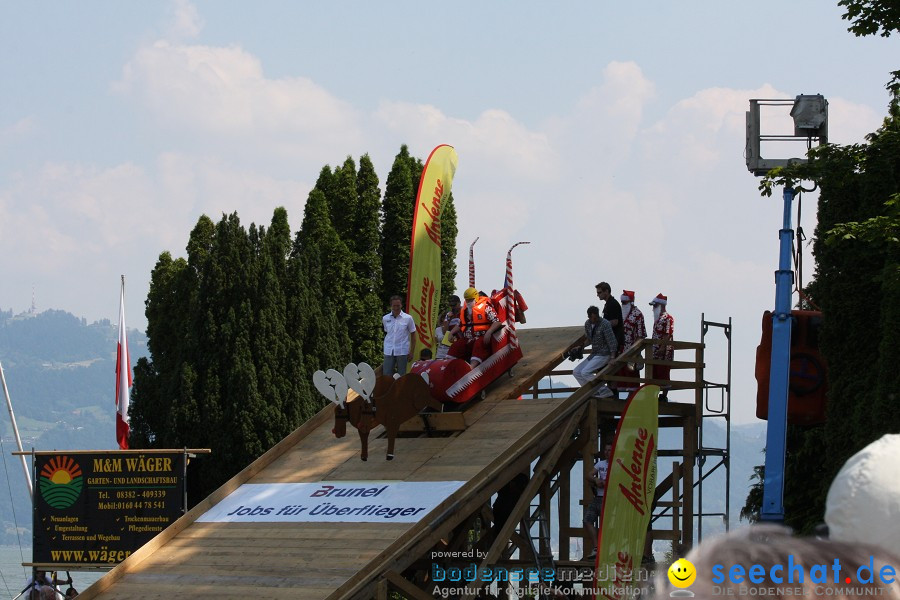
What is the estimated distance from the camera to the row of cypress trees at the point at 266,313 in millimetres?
29819

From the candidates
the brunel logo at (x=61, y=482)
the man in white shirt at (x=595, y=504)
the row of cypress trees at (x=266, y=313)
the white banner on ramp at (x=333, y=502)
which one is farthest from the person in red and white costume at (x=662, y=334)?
the row of cypress trees at (x=266, y=313)

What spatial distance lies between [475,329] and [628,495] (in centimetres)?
436

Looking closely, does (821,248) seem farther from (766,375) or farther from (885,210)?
(766,375)

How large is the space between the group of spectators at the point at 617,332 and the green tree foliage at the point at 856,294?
2.60 meters

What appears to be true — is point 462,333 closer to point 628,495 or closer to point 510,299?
point 510,299

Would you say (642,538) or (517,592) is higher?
(642,538)

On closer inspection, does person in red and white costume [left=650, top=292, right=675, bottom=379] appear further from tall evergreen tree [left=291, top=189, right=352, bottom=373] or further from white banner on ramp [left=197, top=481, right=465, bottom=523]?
tall evergreen tree [left=291, top=189, right=352, bottom=373]

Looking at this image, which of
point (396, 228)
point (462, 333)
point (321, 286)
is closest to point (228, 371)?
point (321, 286)

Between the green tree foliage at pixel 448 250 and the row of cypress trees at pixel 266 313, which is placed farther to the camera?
the green tree foliage at pixel 448 250

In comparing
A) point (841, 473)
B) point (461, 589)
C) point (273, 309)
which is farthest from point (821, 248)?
point (273, 309)

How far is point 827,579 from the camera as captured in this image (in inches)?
74.8

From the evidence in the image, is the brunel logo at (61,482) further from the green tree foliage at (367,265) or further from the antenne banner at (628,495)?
the green tree foliage at (367,265)

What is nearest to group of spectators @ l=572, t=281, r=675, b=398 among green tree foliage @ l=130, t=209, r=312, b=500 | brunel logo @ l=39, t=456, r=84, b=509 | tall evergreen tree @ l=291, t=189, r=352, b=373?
brunel logo @ l=39, t=456, r=84, b=509

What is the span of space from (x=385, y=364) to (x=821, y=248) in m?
6.05
